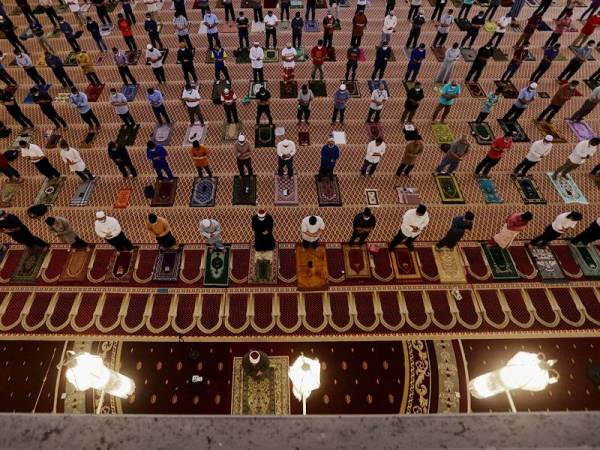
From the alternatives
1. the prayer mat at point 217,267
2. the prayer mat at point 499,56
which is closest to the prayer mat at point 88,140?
the prayer mat at point 217,267

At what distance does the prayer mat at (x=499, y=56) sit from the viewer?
11807mm

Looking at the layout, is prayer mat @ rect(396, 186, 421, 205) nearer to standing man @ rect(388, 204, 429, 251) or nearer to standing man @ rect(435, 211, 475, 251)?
standing man @ rect(435, 211, 475, 251)

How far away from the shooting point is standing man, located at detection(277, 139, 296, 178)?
26.0ft

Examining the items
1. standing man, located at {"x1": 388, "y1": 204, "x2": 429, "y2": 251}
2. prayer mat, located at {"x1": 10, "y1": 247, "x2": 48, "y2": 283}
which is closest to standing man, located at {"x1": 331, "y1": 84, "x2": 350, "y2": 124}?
standing man, located at {"x1": 388, "y1": 204, "x2": 429, "y2": 251}

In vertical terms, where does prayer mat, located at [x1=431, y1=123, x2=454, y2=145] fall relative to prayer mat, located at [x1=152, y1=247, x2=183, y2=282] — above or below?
above

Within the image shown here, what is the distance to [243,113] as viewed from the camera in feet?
33.9

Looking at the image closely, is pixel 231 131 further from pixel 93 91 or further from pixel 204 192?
pixel 93 91

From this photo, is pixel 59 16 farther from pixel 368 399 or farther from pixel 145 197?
pixel 368 399

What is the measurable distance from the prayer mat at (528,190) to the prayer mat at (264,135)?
6.09 m

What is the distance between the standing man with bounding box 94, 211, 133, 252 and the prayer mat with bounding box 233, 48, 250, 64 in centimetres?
740

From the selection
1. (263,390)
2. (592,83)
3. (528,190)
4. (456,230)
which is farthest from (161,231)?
(592,83)

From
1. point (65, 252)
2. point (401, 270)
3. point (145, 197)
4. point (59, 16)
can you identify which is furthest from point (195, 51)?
point (401, 270)

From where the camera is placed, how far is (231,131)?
9.82 meters

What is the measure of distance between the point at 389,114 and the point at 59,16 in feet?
40.3
